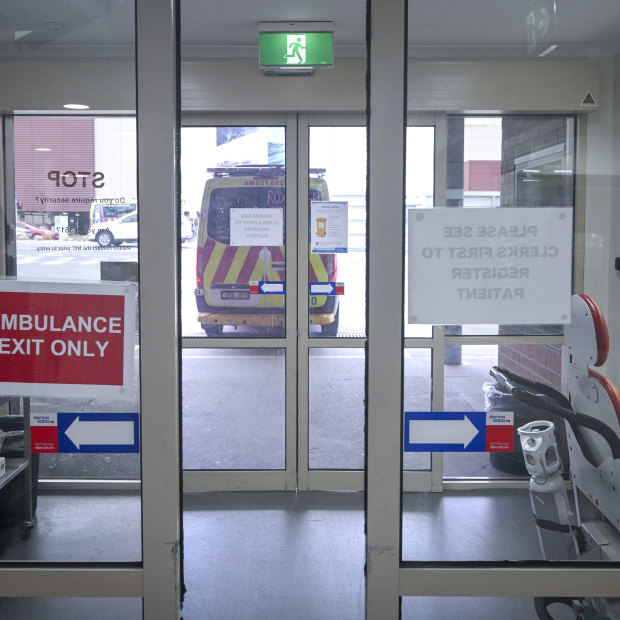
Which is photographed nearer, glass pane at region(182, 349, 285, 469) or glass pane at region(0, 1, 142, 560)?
glass pane at region(0, 1, 142, 560)

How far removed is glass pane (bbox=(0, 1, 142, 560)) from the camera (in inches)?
83.6

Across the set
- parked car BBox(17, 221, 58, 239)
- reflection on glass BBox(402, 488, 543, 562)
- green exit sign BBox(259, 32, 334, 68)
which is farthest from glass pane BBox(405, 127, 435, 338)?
green exit sign BBox(259, 32, 334, 68)

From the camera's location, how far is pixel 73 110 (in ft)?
7.14

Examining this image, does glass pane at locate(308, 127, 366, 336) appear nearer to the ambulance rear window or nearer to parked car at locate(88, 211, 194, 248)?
the ambulance rear window

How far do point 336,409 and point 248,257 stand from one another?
126cm

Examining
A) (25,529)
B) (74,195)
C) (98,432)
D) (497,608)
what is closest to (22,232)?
(74,195)

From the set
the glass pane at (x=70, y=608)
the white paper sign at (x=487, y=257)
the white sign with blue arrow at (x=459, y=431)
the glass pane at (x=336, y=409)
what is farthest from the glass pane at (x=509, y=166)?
the glass pane at (x=336, y=409)

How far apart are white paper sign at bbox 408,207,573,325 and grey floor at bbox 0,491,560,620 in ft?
1.94

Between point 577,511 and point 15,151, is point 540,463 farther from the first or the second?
point 15,151

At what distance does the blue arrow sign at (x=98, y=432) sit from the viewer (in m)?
2.16

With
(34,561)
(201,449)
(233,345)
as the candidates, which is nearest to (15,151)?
(34,561)

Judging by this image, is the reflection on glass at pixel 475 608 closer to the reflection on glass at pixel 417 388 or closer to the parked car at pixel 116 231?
the reflection on glass at pixel 417 388

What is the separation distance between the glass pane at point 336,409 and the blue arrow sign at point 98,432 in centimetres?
249

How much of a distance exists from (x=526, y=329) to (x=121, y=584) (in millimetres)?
1387
